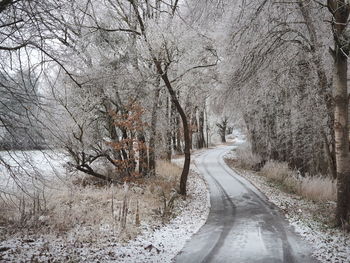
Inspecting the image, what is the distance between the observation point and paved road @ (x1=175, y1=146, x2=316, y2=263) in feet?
22.2

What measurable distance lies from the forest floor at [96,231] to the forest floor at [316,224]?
321cm

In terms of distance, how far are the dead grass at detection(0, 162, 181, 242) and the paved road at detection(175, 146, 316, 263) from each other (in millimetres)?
1807

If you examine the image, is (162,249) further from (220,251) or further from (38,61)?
(38,61)

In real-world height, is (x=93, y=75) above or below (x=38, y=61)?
above

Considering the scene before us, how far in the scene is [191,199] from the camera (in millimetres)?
13445

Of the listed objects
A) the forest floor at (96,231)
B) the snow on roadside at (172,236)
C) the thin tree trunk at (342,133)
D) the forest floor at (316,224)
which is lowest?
the forest floor at (316,224)

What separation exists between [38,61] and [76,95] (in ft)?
30.6

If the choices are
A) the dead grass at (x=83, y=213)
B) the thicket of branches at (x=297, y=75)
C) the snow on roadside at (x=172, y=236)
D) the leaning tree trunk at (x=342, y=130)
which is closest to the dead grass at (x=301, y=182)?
the thicket of branches at (x=297, y=75)

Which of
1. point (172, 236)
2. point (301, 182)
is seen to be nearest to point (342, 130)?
point (172, 236)

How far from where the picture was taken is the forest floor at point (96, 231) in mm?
6480

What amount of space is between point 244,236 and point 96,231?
4.21m

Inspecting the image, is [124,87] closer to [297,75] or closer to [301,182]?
[297,75]

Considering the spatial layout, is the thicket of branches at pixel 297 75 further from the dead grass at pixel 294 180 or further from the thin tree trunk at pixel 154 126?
the thin tree trunk at pixel 154 126

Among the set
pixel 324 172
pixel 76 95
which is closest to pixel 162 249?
pixel 76 95
